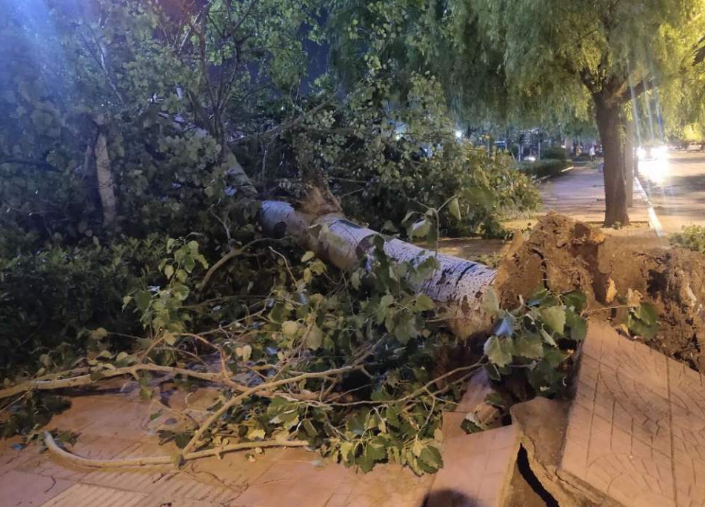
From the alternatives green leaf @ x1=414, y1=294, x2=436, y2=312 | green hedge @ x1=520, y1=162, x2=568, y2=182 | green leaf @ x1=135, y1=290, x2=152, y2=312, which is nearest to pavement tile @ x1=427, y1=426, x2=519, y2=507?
green leaf @ x1=414, y1=294, x2=436, y2=312

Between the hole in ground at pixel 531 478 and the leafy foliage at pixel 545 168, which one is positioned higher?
the hole in ground at pixel 531 478

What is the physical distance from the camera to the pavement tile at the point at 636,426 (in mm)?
2059

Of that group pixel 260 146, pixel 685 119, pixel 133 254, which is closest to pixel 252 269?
pixel 133 254

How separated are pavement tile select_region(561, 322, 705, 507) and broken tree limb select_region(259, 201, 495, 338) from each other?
617 mm

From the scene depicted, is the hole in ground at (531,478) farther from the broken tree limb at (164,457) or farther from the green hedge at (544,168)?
the green hedge at (544,168)

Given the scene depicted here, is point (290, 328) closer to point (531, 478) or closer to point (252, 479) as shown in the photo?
point (252, 479)

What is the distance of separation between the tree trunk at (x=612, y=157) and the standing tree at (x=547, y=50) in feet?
0.06

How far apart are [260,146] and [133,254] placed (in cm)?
315

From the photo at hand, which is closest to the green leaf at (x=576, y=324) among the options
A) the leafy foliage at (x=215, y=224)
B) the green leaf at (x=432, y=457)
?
the leafy foliage at (x=215, y=224)

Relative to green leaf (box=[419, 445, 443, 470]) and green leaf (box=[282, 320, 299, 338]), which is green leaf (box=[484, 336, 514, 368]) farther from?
green leaf (box=[282, 320, 299, 338])

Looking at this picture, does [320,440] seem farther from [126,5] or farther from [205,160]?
[126,5]

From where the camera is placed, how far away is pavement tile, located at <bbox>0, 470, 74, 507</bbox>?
292 cm

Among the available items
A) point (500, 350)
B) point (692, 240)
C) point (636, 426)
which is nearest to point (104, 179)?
point (500, 350)

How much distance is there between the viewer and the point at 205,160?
6.01 meters
